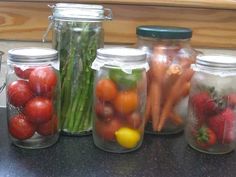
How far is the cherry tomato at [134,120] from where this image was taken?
0.68 m

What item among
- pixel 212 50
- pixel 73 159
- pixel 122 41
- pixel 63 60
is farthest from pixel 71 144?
pixel 212 50

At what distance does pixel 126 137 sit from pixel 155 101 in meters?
0.13

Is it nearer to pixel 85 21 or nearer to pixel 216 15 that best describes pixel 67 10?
pixel 85 21

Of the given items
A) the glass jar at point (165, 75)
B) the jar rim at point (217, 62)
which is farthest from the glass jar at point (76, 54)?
the jar rim at point (217, 62)

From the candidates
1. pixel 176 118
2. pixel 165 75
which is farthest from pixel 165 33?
pixel 176 118

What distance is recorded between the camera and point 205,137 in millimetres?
679

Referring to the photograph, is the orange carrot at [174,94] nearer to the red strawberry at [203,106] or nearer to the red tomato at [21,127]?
the red strawberry at [203,106]

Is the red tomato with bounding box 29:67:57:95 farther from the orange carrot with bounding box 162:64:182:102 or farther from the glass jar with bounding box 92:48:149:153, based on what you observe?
the orange carrot with bounding box 162:64:182:102

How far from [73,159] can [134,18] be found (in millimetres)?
384

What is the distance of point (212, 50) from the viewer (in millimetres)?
860

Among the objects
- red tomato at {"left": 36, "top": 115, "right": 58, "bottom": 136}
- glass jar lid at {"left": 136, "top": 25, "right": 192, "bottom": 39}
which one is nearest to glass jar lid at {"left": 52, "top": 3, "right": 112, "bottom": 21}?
glass jar lid at {"left": 136, "top": 25, "right": 192, "bottom": 39}

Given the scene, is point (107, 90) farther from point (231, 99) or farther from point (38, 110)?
point (231, 99)

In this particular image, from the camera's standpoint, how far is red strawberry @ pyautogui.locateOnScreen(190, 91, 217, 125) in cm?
68

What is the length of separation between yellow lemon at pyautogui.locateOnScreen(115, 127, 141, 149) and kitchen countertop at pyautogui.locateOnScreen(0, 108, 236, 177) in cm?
2
